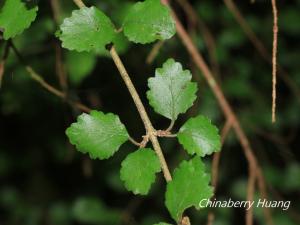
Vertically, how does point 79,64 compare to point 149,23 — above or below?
below

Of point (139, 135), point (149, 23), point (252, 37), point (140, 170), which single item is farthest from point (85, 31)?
point (139, 135)

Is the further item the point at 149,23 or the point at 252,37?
the point at 252,37

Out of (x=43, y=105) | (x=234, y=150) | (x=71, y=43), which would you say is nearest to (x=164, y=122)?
(x=234, y=150)

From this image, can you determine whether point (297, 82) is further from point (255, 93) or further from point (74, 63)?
point (74, 63)

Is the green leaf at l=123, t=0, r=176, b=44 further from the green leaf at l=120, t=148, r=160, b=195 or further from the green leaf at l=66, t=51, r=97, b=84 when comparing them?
the green leaf at l=66, t=51, r=97, b=84

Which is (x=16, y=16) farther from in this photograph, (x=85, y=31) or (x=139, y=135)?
(x=139, y=135)
